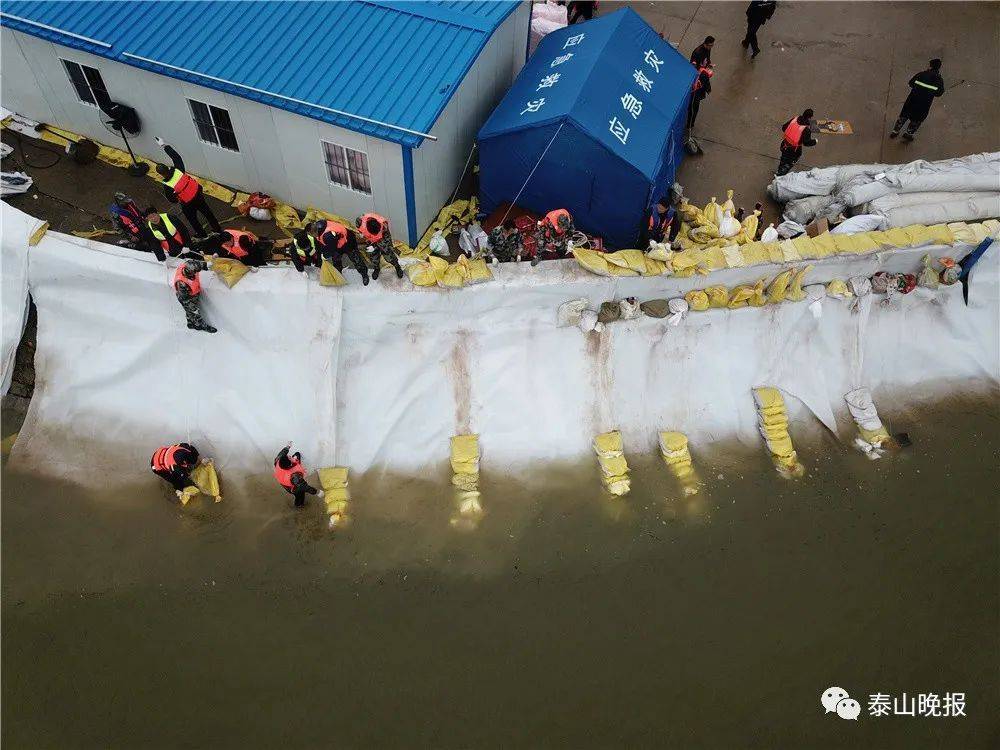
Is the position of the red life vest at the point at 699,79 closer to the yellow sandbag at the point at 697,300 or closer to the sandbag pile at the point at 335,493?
the yellow sandbag at the point at 697,300

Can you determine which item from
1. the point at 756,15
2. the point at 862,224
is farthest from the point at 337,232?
the point at 756,15

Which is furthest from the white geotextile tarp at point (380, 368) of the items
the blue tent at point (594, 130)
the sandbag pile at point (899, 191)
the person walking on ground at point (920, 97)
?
the person walking on ground at point (920, 97)

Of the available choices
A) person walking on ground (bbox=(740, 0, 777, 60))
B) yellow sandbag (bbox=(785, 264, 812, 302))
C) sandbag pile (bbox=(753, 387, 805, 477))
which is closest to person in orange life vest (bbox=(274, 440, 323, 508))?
sandbag pile (bbox=(753, 387, 805, 477))

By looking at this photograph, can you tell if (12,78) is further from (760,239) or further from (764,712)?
(764,712)

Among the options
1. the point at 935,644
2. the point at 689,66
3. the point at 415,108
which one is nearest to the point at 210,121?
the point at 415,108

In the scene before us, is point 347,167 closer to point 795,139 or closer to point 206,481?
point 206,481

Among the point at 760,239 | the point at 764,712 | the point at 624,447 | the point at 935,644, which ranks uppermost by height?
the point at 760,239

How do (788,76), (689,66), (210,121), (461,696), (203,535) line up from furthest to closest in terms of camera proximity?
(788,76) → (689,66) → (210,121) → (203,535) → (461,696)
